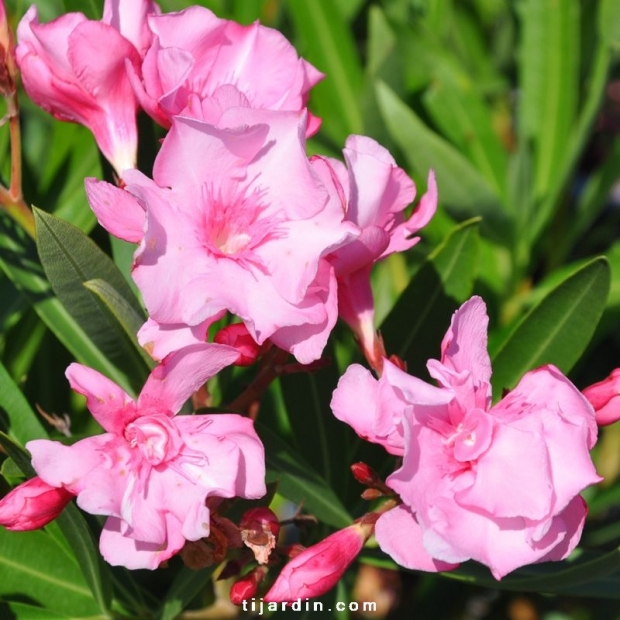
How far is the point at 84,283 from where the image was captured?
88 cm

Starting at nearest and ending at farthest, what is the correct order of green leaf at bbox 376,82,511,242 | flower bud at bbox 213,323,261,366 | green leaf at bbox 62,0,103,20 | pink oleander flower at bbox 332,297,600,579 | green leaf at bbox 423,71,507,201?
pink oleander flower at bbox 332,297,600,579 < flower bud at bbox 213,323,261,366 < green leaf at bbox 62,0,103,20 < green leaf at bbox 376,82,511,242 < green leaf at bbox 423,71,507,201

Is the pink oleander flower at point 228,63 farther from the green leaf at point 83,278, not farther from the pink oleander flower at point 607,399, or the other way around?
the pink oleander flower at point 607,399

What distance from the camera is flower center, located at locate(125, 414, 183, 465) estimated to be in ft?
2.96

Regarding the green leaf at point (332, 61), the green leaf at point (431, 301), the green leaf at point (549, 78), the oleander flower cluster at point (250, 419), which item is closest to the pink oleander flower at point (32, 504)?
the oleander flower cluster at point (250, 419)

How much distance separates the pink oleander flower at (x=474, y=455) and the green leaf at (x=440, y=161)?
745 millimetres

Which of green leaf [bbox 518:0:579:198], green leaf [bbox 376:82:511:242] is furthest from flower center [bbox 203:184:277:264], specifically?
green leaf [bbox 518:0:579:198]

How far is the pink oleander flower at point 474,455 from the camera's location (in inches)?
33.7

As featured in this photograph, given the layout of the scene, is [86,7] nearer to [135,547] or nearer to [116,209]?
[116,209]

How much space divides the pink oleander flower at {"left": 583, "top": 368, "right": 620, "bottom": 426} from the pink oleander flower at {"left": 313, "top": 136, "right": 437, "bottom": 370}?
24 centimetres

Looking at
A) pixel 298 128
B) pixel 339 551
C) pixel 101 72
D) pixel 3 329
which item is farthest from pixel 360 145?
pixel 3 329

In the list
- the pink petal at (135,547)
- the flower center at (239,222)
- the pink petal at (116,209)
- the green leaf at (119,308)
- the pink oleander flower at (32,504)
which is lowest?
the pink petal at (135,547)

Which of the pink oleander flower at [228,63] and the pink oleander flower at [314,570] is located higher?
the pink oleander flower at [228,63]

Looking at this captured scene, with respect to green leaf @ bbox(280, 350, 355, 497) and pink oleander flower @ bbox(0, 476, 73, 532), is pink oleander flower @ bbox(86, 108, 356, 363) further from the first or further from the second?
green leaf @ bbox(280, 350, 355, 497)

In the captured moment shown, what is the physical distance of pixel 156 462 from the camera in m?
0.90
